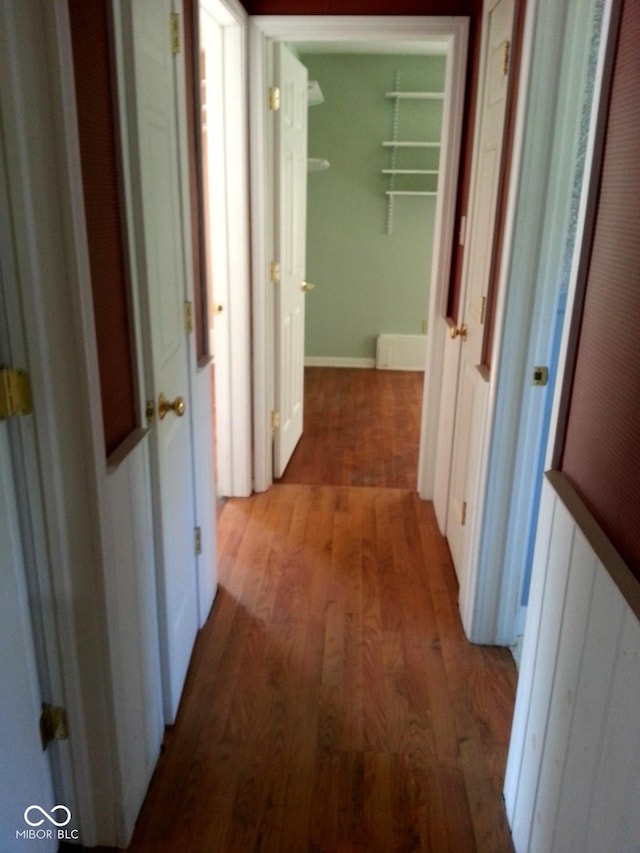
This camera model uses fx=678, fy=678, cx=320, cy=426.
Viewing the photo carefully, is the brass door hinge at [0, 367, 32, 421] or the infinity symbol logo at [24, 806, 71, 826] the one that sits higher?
the brass door hinge at [0, 367, 32, 421]

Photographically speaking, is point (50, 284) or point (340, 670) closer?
point (50, 284)

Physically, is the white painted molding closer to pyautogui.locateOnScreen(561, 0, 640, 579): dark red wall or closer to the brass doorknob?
pyautogui.locateOnScreen(561, 0, 640, 579): dark red wall

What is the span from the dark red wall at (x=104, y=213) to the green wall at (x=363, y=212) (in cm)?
408

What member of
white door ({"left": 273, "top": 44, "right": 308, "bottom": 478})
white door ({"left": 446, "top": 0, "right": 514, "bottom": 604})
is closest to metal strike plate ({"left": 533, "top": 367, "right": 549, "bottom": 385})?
white door ({"left": 446, "top": 0, "right": 514, "bottom": 604})

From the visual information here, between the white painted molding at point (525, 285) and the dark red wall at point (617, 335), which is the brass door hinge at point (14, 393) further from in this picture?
the white painted molding at point (525, 285)

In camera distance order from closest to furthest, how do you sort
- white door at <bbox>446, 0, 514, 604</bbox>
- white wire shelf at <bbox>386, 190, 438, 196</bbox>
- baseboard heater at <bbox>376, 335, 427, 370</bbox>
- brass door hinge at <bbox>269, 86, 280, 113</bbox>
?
white door at <bbox>446, 0, 514, 604</bbox>
brass door hinge at <bbox>269, 86, 280, 113</bbox>
white wire shelf at <bbox>386, 190, 438, 196</bbox>
baseboard heater at <bbox>376, 335, 427, 370</bbox>

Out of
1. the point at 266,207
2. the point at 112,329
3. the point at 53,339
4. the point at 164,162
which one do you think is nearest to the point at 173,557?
the point at 112,329

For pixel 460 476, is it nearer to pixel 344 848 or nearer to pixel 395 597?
pixel 395 597

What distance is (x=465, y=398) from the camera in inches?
103

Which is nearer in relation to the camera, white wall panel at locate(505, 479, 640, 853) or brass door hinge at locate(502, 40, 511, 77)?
white wall panel at locate(505, 479, 640, 853)

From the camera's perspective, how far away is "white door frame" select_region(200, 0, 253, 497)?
8.99 feet

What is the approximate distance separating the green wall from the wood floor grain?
299 cm

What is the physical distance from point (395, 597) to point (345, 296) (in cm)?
344

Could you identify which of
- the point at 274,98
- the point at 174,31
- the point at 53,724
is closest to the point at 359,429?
the point at 274,98
